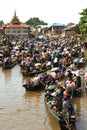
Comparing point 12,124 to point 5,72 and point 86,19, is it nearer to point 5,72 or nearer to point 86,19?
point 5,72

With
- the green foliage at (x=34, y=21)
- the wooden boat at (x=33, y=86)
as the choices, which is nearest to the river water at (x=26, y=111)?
the wooden boat at (x=33, y=86)

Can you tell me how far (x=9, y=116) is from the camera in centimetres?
1892

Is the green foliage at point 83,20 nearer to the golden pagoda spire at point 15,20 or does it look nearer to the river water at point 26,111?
the river water at point 26,111

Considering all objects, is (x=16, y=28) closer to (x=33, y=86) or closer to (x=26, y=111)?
(x=33, y=86)

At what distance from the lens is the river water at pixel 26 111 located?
57.3 feet

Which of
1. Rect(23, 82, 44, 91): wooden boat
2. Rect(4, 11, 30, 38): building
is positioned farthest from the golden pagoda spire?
Rect(23, 82, 44, 91): wooden boat

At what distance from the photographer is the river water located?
17453mm

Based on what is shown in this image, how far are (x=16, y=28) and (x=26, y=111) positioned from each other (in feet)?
231

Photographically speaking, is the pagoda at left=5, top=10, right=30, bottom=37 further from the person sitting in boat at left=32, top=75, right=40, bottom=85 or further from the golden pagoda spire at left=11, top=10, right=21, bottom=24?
the person sitting in boat at left=32, top=75, right=40, bottom=85

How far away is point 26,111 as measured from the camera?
19.9 m

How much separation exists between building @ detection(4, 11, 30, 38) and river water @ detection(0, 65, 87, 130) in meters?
62.0

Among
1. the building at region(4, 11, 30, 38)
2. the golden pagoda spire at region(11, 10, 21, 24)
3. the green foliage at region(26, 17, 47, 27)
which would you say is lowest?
the green foliage at region(26, 17, 47, 27)

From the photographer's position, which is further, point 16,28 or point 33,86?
point 16,28

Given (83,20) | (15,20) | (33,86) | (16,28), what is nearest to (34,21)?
(15,20)
